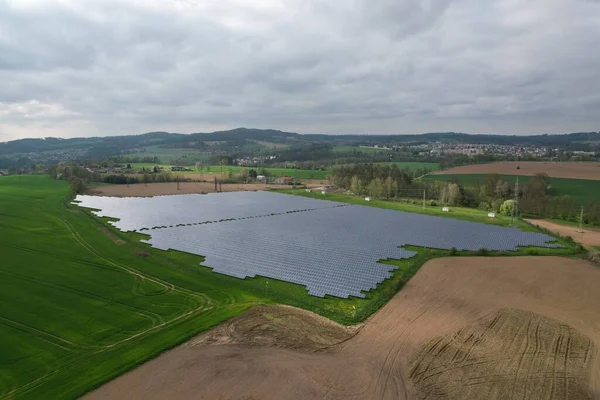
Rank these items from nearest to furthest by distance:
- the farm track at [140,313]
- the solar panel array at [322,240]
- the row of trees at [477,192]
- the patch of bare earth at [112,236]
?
the farm track at [140,313] < the solar panel array at [322,240] < the patch of bare earth at [112,236] < the row of trees at [477,192]

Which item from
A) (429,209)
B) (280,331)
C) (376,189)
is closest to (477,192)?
(429,209)

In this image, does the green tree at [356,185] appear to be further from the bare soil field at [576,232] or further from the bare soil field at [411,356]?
the bare soil field at [411,356]

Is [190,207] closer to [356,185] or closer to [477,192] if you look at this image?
[356,185]

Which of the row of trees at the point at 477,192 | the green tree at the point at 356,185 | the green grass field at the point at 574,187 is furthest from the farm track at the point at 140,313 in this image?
the green grass field at the point at 574,187

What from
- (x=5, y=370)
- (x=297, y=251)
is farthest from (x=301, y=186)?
(x=5, y=370)

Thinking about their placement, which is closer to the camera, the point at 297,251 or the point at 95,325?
the point at 95,325

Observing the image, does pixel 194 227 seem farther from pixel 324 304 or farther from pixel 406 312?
pixel 406 312

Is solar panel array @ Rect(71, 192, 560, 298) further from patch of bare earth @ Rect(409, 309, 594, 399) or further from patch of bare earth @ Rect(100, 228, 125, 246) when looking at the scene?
patch of bare earth @ Rect(409, 309, 594, 399)
